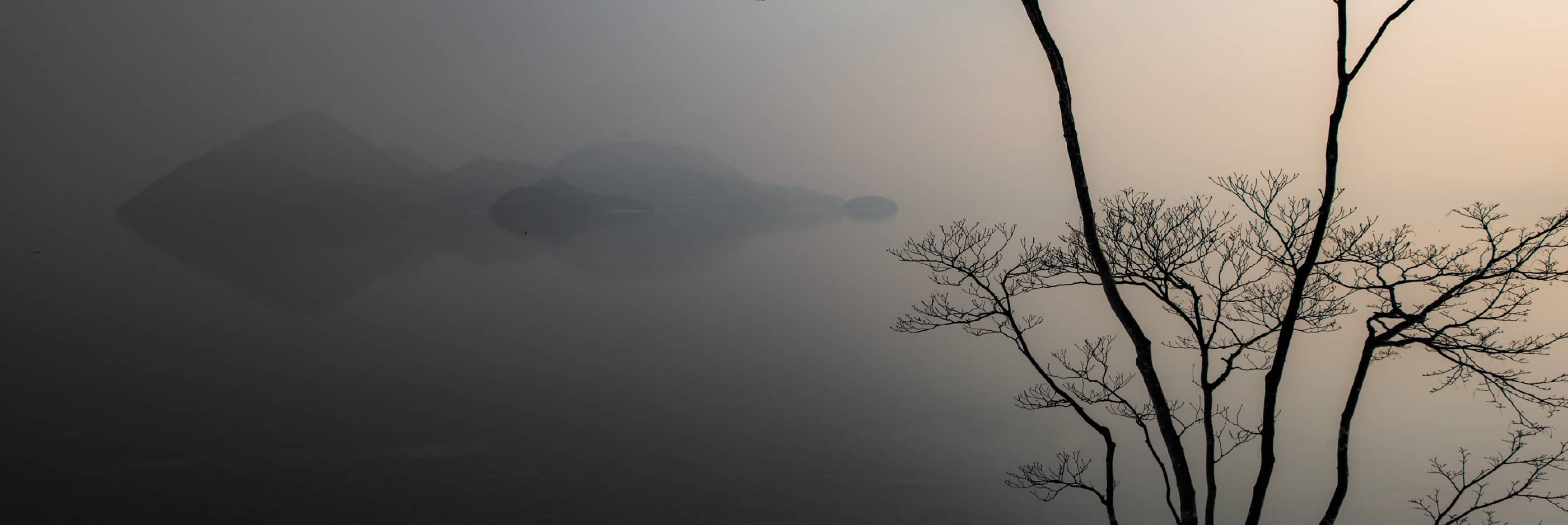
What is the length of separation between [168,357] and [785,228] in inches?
3287

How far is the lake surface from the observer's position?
11500 mm

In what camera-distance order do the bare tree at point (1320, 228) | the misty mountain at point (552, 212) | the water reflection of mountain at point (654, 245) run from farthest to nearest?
1. the misty mountain at point (552, 212)
2. the water reflection of mountain at point (654, 245)
3. the bare tree at point (1320, 228)

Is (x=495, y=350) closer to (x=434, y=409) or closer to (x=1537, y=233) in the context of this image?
(x=434, y=409)

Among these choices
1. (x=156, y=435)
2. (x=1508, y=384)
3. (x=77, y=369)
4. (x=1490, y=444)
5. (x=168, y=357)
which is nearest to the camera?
(x=1508, y=384)

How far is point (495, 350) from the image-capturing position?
20.6 metres

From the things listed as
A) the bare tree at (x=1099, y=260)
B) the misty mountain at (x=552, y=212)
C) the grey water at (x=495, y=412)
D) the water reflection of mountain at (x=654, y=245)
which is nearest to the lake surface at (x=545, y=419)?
the grey water at (x=495, y=412)

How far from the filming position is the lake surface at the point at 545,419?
1150 centimetres

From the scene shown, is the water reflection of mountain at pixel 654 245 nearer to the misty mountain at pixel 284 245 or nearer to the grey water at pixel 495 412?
the misty mountain at pixel 284 245

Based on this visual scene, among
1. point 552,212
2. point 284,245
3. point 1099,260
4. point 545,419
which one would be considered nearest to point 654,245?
point 284,245

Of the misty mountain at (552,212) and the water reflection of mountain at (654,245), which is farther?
the misty mountain at (552,212)

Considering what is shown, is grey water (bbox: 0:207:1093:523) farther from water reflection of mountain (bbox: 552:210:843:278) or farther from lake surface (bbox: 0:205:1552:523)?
water reflection of mountain (bbox: 552:210:843:278)

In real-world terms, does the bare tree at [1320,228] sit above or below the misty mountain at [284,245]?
below

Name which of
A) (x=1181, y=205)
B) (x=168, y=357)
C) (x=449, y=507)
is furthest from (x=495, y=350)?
(x=1181, y=205)

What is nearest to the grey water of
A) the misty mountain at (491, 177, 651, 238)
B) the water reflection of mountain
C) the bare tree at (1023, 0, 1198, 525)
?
the bare tree at (1023, 0, 1198, 525)
